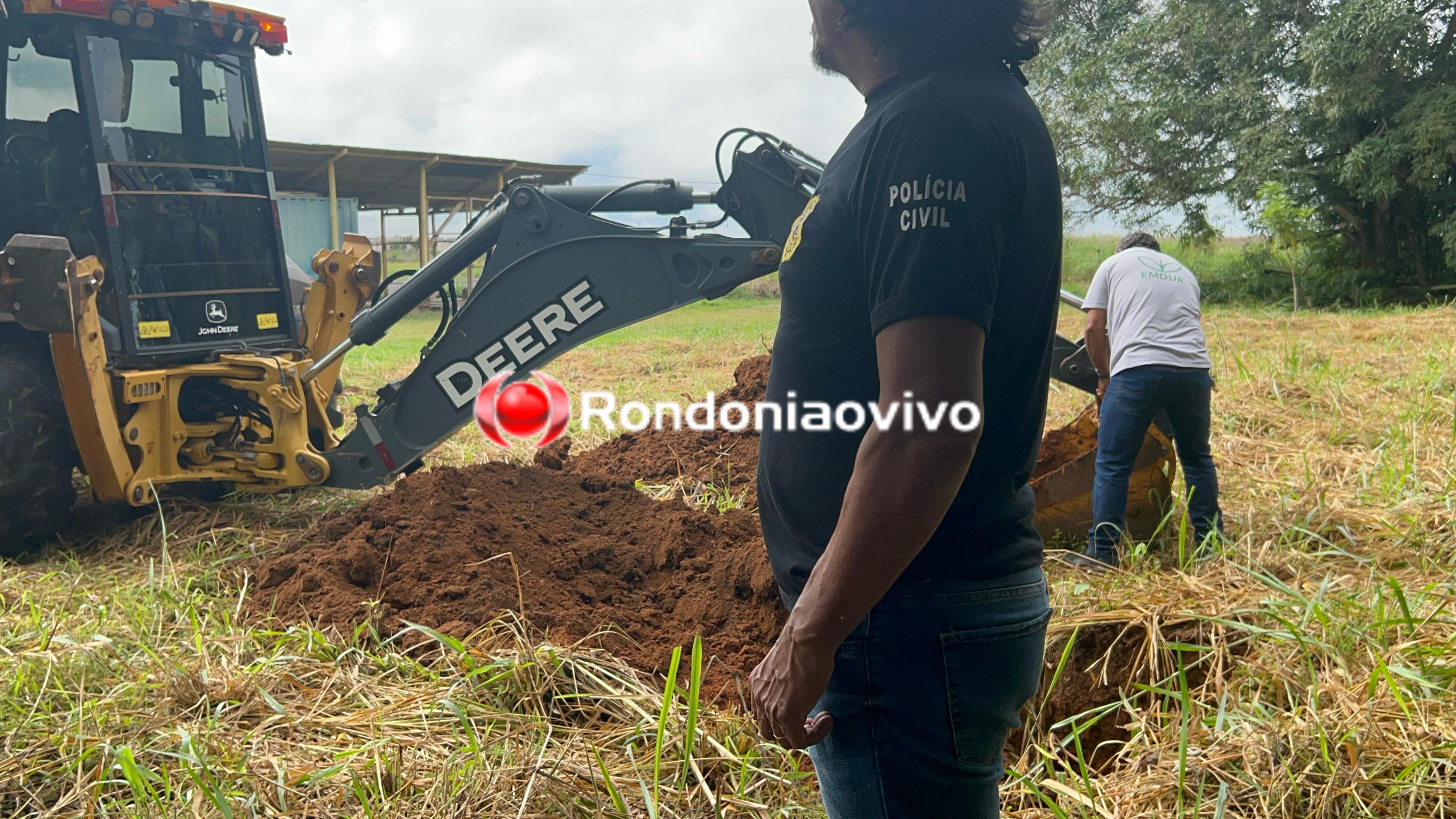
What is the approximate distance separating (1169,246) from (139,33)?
22302mm

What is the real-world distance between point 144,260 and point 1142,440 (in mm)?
4821

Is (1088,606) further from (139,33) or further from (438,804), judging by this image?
(139,33)

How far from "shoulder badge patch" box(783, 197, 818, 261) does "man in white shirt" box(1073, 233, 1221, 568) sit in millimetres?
3176

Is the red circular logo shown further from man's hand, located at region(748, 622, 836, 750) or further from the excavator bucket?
man's hand, located at region(748, 622, 836, 750)

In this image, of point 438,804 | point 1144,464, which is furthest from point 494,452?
point 438,804

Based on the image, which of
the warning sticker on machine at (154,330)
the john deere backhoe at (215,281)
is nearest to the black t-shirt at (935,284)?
the john deere backhoe at (215,281)

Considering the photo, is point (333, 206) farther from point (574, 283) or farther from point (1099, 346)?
point (1099, 346)

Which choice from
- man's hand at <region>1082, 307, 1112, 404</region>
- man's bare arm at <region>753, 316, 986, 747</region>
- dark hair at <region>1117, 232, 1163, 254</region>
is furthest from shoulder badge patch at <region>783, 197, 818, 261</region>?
dark hair at <region>1117, 232, 1163, 254</region>

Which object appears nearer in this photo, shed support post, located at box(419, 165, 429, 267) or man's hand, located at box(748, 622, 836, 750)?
man's hand, located at box(748, 622, 836, 750)

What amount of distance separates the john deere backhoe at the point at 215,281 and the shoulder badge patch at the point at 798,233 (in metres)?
2.52

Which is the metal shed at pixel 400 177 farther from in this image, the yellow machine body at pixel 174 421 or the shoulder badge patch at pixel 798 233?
the shoulder badge patch at pixel 798 233

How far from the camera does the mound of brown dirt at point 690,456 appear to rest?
545cm

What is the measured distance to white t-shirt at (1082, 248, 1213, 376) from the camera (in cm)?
432

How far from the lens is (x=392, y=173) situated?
19.2 meters
